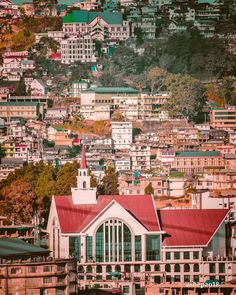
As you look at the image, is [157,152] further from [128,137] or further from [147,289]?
[147,289]

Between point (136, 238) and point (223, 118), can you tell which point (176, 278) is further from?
point (223, 118)

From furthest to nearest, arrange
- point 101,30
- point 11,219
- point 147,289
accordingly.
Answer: point 101,30, point 11,219, point 147,289

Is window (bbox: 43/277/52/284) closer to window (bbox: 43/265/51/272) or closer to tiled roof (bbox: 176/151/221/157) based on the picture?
window (bbox: 43/265/51/272)

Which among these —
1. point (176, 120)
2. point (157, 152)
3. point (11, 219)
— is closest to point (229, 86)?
point (176, 120)

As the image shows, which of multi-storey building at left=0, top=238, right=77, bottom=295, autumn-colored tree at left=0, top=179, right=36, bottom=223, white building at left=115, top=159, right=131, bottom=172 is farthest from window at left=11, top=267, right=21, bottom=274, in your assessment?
white building at left=115, top=159, right=131, bottom=172

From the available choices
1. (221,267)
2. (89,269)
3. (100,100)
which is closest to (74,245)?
(89,269)

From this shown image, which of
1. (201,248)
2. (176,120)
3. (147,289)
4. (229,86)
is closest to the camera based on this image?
(147,289)
